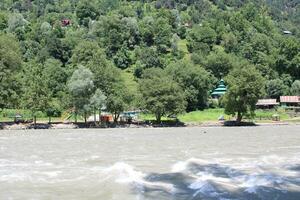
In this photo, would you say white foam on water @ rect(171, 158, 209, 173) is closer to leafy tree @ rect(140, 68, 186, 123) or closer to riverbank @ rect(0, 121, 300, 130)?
riverbank @ rect(0, 121, 300, 130)

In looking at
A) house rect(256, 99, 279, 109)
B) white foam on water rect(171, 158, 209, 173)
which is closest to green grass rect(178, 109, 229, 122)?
house rect(256, 99, 279, 109)

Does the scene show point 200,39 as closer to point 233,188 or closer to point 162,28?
point 162,28

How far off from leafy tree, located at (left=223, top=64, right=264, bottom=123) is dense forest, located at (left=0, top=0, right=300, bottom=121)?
172mm

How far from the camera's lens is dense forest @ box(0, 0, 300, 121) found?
8419 cm

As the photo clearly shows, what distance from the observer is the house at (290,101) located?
116312mm

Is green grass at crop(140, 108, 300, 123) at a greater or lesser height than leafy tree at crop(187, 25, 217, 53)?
lesser

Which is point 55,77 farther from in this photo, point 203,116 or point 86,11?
point 86,11

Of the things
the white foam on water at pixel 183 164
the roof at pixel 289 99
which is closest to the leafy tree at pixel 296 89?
the roof at pixel 289 99

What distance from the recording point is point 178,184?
66.2 ft

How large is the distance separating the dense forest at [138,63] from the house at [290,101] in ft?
22.8

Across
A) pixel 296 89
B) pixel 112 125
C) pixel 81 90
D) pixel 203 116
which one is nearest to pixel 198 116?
pixel 203 116

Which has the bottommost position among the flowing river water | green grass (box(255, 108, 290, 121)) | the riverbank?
the flowing river water

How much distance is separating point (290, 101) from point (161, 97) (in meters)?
42.6

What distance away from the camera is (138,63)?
132750 mm
